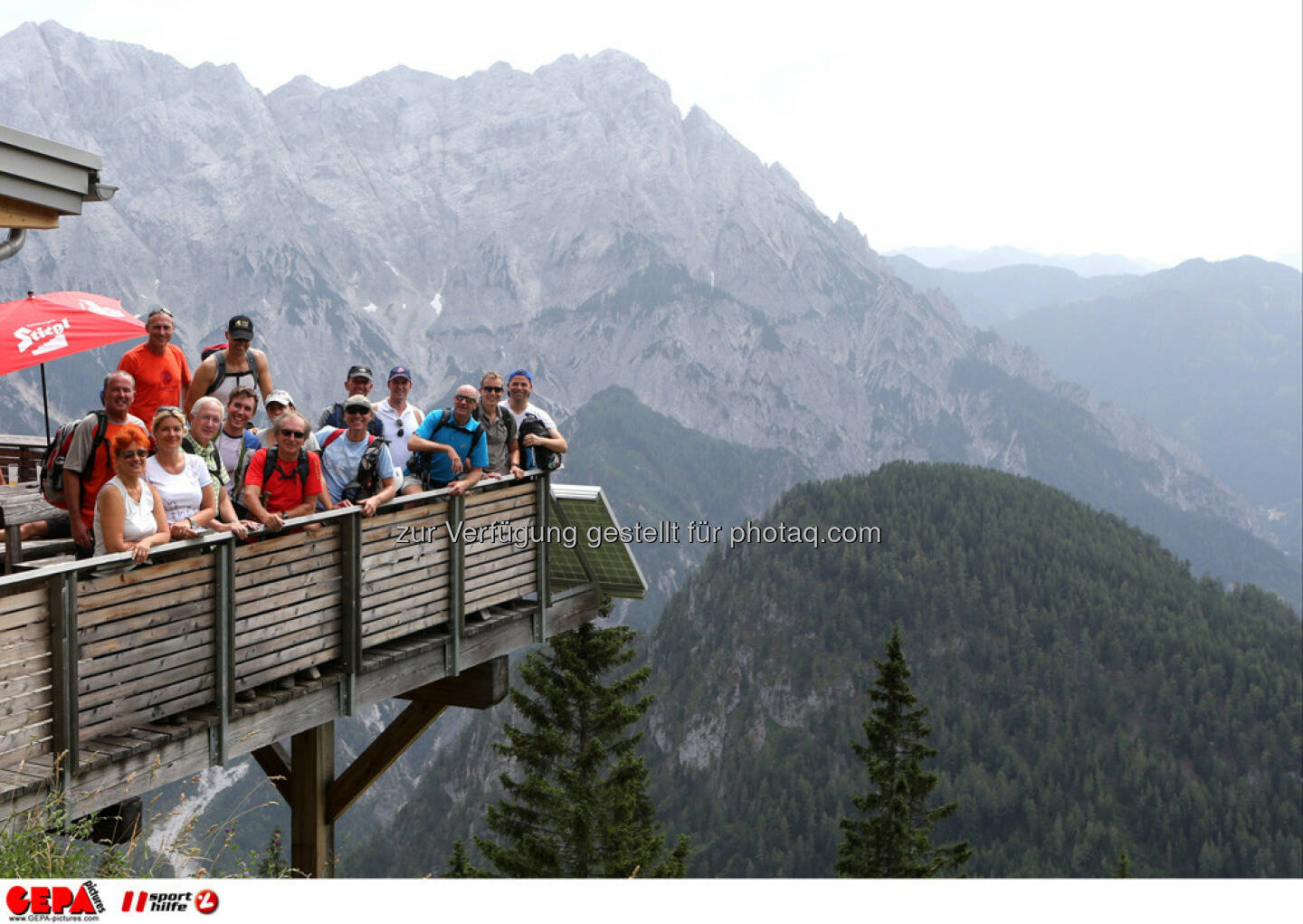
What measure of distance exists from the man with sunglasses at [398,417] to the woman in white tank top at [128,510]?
3413 millimetres

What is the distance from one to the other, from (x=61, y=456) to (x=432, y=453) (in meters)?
3.12

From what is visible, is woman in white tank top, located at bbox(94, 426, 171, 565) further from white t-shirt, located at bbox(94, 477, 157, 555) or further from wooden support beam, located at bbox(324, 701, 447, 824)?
wooden support beam, located at bbox(324, 701, 447, 824)

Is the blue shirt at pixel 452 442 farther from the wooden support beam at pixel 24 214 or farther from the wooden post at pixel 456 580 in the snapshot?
the wooden support beam at pixel 24 214

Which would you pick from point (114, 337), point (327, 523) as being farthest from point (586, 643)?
point (327, 523)

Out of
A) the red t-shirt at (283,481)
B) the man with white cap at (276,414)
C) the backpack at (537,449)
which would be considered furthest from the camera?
the backpack at (537,449)

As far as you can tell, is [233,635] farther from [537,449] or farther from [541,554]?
[537,449]

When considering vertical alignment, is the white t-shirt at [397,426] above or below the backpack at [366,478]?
above

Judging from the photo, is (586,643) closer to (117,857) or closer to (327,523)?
(327,523)

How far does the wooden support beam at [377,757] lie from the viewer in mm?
10555

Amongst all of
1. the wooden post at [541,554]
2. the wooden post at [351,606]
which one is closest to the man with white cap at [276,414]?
the wooden post at [351,606]

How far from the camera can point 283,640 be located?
866 centimetres

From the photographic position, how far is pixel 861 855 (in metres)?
41.2

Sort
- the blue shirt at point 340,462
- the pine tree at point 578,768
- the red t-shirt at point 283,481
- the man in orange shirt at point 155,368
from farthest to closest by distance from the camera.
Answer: the pine tree at point 578,768
the man in orange shirt at point 155,368
the blue shirt at point 340,462
the red t-shirt at point 283,481

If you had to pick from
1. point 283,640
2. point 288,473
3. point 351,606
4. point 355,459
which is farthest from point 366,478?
point 283,640
